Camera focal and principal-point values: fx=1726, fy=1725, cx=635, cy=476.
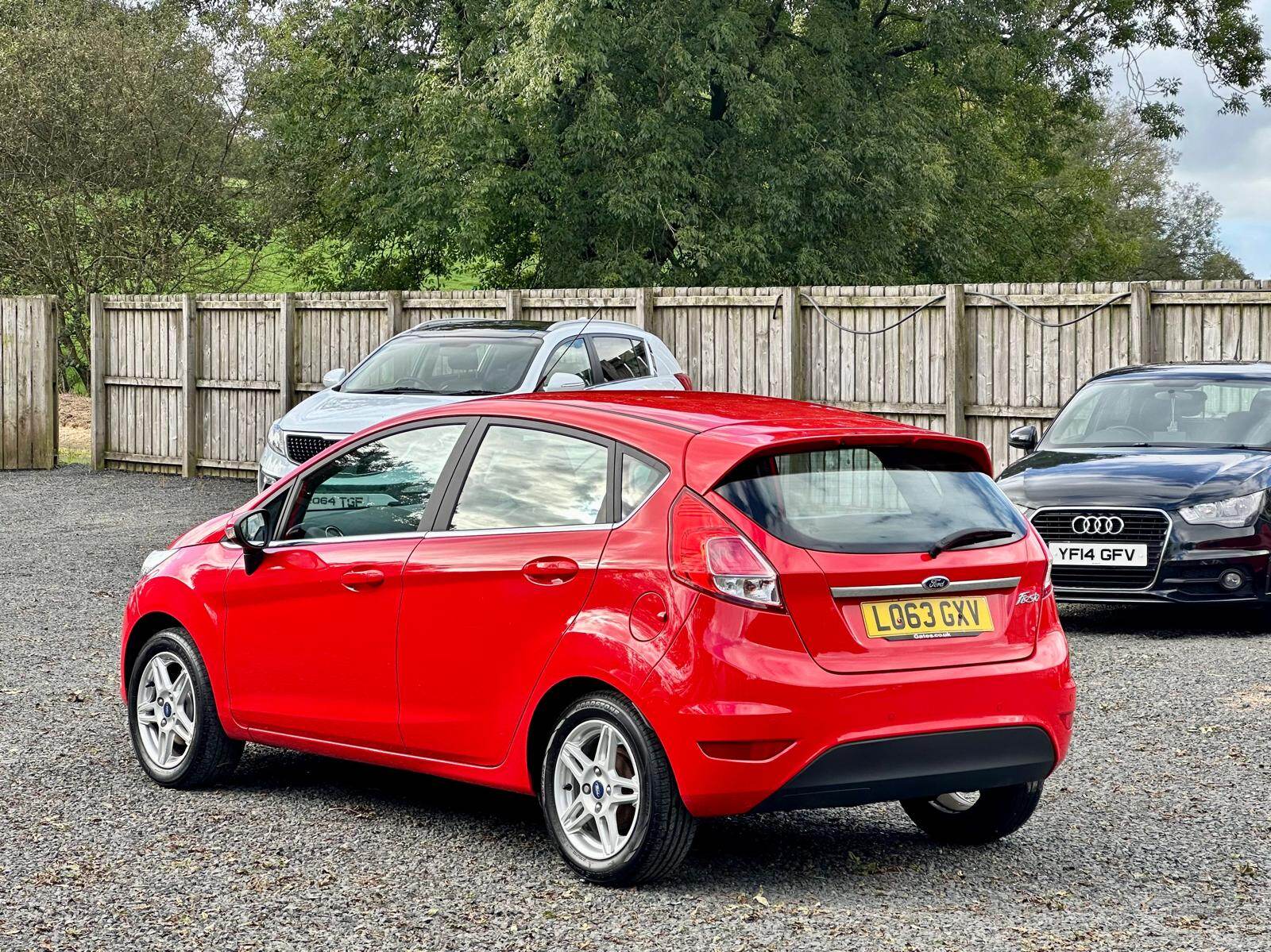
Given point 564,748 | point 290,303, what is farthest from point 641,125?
point 564,748

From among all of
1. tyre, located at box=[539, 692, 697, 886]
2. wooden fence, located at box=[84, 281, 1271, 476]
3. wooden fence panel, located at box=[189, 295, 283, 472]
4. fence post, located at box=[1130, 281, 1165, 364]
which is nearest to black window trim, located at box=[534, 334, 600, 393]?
wooden fence, located at box=[84, 281, 1271, 476]

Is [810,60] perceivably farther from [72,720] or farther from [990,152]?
Result: [72,720]

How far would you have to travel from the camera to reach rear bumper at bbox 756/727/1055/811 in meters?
5.12

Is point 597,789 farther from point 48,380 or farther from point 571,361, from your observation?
point 48,380

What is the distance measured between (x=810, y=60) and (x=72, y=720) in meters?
24.0

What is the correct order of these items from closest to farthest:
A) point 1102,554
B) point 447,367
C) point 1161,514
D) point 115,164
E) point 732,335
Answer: point 1161,514 → point 1102,554 → point 447,367 → point 732,335 → point 115,164

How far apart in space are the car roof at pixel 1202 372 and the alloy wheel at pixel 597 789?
8111mm

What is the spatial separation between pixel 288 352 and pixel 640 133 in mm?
8010

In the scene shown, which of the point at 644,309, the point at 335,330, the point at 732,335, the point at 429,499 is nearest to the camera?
the point at 429,499

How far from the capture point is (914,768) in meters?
5.23

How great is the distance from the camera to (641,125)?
89.0 feet

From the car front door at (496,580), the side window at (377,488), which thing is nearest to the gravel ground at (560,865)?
the car front door at (496,580)

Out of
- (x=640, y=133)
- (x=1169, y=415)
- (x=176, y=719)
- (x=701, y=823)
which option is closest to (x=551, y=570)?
(x=701, y=823)

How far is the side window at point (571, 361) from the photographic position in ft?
47.3
